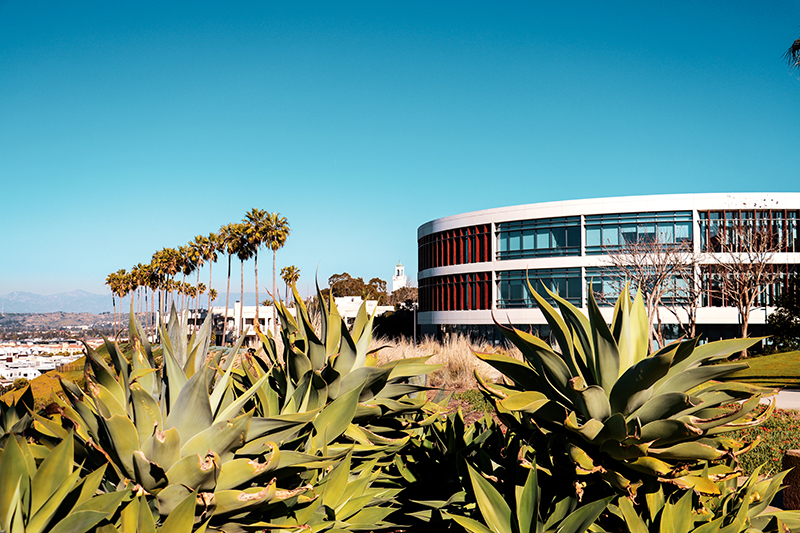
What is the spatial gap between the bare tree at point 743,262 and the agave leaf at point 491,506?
28.8 meters

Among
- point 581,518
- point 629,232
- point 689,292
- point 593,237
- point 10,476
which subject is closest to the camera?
point 10,476

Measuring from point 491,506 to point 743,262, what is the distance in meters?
33.8

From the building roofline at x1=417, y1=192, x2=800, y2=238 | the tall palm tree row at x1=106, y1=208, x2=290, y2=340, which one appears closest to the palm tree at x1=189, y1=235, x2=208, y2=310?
the tall palm tree row at x1=106, y1=208, x2=290, y2=340

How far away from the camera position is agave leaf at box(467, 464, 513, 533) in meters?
2.54

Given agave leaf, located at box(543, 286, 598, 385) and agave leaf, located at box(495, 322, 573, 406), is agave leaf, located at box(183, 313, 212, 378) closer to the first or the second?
agave leaf, located at box(495, 322, 573, 406)

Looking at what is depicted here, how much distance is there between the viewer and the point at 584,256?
38.1 metres

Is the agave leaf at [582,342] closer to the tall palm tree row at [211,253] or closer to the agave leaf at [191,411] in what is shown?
the agave leaf at [191,411]

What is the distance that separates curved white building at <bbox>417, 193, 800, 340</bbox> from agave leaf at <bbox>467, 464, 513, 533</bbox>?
29.5m

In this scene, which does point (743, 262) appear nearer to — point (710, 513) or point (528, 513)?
point (710, 513)

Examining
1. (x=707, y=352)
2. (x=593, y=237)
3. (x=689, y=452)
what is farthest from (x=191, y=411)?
(x=593, y=237)

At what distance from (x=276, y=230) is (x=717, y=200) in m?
39.2

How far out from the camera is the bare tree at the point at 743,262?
92.3 ft

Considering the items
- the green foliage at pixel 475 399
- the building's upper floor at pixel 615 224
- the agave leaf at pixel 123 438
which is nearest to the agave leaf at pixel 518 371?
the agave leaf at pixel 123 438

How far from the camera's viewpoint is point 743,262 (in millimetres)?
30141
